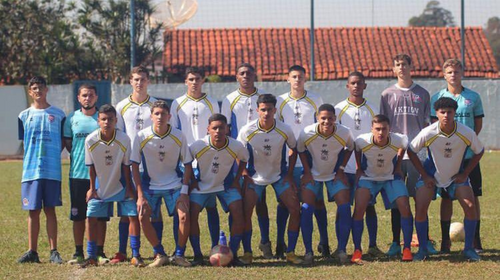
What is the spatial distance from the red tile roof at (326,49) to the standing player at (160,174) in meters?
18.7

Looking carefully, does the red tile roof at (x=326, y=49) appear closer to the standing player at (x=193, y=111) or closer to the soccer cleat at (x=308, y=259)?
the standing player at (x=193, y=111)

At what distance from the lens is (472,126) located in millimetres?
8938

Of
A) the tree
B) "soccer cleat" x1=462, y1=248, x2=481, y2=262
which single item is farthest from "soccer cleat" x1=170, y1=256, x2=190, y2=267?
the tree

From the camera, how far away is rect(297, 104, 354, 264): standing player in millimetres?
8398

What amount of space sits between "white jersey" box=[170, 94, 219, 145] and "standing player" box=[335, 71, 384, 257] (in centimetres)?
132

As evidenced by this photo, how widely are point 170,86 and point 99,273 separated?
13227mm

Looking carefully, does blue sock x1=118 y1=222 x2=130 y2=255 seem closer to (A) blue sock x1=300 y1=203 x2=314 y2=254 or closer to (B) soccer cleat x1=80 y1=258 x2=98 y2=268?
(B) soccer cleat x1=80 y1=258 x2=98 y2=268

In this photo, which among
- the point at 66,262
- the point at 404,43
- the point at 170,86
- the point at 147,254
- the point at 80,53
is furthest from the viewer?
the point at 404,43

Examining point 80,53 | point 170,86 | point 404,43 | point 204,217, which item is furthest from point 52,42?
point 204,217

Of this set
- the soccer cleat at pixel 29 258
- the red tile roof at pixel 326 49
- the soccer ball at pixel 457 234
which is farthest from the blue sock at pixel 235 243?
the red tile roof at pixel 326 49

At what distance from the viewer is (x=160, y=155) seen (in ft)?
27.2

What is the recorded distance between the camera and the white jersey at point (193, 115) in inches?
353

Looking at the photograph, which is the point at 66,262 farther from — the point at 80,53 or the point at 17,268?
the point at 80,53

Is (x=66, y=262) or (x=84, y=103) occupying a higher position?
(x=84, y=103)
